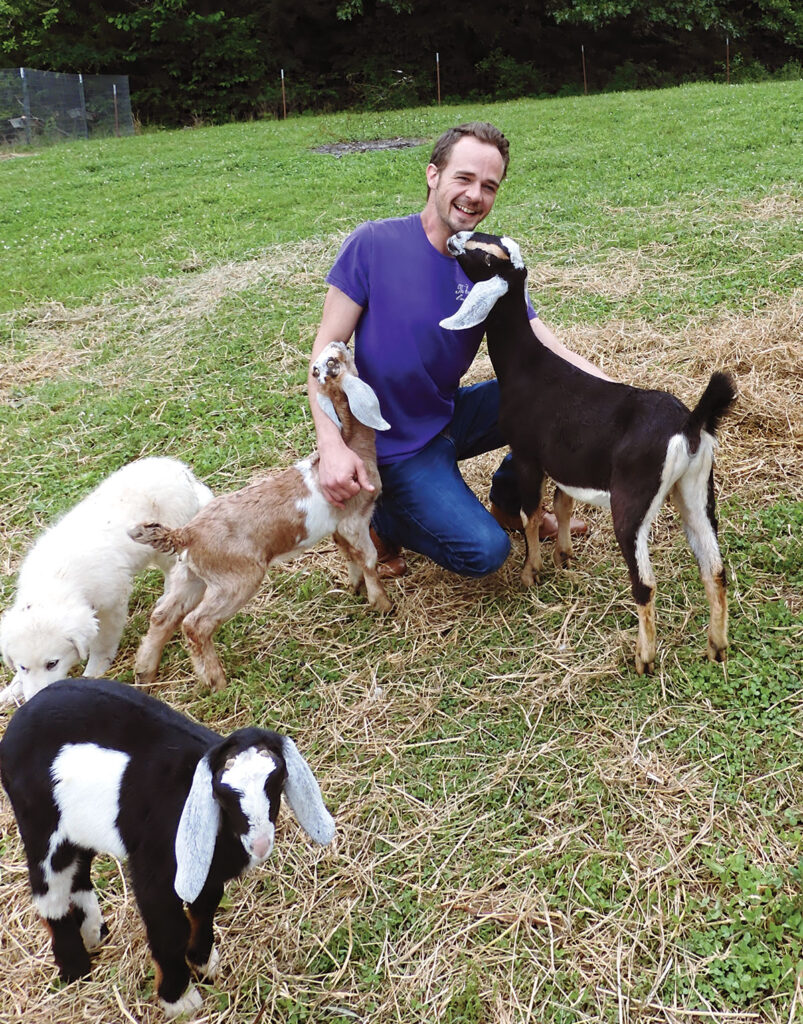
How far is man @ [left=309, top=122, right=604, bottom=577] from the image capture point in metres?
3.30

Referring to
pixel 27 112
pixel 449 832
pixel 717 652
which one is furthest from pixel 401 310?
pixel 27 112

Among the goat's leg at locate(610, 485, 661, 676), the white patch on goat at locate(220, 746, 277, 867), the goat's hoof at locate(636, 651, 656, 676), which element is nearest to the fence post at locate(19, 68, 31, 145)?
the goat's leg at locate(610, 485, 661, 676)

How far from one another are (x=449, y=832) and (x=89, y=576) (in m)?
1.83

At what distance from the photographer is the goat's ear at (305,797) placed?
6.15ft

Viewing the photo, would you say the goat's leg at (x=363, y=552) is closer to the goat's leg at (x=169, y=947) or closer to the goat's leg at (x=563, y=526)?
the goat's leg at (x=563, y=526)

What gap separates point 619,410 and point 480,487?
5.00ft

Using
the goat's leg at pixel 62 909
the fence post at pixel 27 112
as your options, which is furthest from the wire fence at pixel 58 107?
the goat's leg at pixel 62 909

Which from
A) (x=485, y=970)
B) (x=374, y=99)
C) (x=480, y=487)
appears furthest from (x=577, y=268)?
(x=374, y=99)

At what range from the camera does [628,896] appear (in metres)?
2.32

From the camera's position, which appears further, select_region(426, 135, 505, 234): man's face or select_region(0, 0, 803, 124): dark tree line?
select_region(0, 0, 803, 124): dark tree line

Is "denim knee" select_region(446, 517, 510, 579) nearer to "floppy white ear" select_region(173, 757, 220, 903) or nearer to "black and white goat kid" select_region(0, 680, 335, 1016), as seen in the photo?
"black and white goat kid" select_region(0, 680, 335, 1016)

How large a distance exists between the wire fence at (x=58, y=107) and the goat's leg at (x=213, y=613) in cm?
1785

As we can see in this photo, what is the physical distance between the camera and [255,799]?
178 cm

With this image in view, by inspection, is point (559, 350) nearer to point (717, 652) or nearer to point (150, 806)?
point (717, 652)
